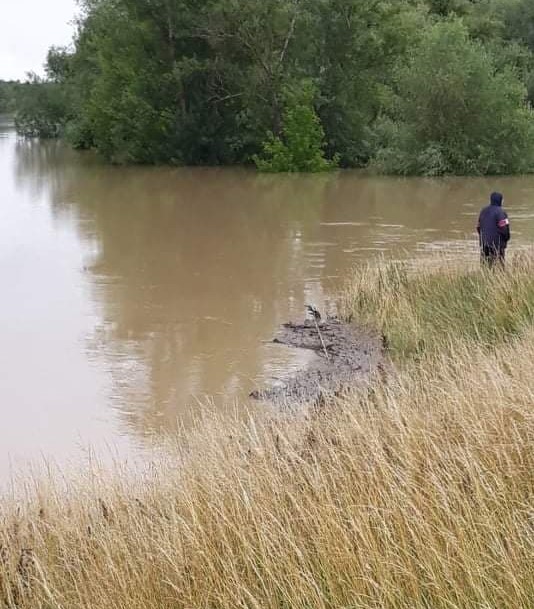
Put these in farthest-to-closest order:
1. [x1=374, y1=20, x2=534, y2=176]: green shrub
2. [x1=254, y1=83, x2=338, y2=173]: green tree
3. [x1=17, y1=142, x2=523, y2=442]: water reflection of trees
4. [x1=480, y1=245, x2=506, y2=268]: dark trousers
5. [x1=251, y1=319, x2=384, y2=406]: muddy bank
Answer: [x1=254, y1=83, x2=338, y2=173]: green tree → [x1=374, y1=20, x2=534, y2=176]: green shrub → [x1=480, y1=245, x2=506, y2=268]: dark trousers → [x1=17, y1=142, x2=523, y2=442]: water reflection of trees → [x1=251, y1=319, x2=384, y2=406]: muddy bank

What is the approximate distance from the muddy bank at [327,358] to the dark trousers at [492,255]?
1.88 m

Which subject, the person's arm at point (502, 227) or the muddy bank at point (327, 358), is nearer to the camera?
the muddy bank at point (327, 358)

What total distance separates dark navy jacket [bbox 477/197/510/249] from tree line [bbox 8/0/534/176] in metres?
24.0

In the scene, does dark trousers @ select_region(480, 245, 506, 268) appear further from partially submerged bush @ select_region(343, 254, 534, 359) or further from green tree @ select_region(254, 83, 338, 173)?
green tree @ select_region(254, 83, 338, 173)

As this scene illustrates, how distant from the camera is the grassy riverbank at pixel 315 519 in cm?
354

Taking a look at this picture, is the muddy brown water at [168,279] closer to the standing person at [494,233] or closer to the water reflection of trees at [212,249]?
the water reflection of trees at [212,249]

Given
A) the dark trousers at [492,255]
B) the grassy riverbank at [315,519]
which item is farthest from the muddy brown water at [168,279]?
the dark trousers at [492,255]

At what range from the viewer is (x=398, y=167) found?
3669 centimetres

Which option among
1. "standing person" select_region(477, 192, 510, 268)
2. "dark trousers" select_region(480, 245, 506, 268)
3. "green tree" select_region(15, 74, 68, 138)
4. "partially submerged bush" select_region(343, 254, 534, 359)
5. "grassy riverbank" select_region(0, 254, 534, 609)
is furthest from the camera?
"green tree" select_region(15, 74, 68, 138)

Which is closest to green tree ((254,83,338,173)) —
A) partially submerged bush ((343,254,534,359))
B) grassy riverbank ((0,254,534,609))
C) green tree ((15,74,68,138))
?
partially submerged bush ((343,254,534,359))

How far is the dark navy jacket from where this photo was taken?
38.9ft

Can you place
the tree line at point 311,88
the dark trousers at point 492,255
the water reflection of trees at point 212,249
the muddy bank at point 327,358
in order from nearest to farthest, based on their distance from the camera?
the muddy bank at point 327,358, the water reflection of trees at point 212,249, the dark trousers at point 492,255, the tree line at point 311,88

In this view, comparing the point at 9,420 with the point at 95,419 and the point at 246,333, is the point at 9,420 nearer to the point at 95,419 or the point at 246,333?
the point at 95,419

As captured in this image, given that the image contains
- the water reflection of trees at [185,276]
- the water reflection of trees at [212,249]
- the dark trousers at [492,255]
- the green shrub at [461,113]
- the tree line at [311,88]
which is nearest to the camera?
the water reflection of trees at [185,276]
